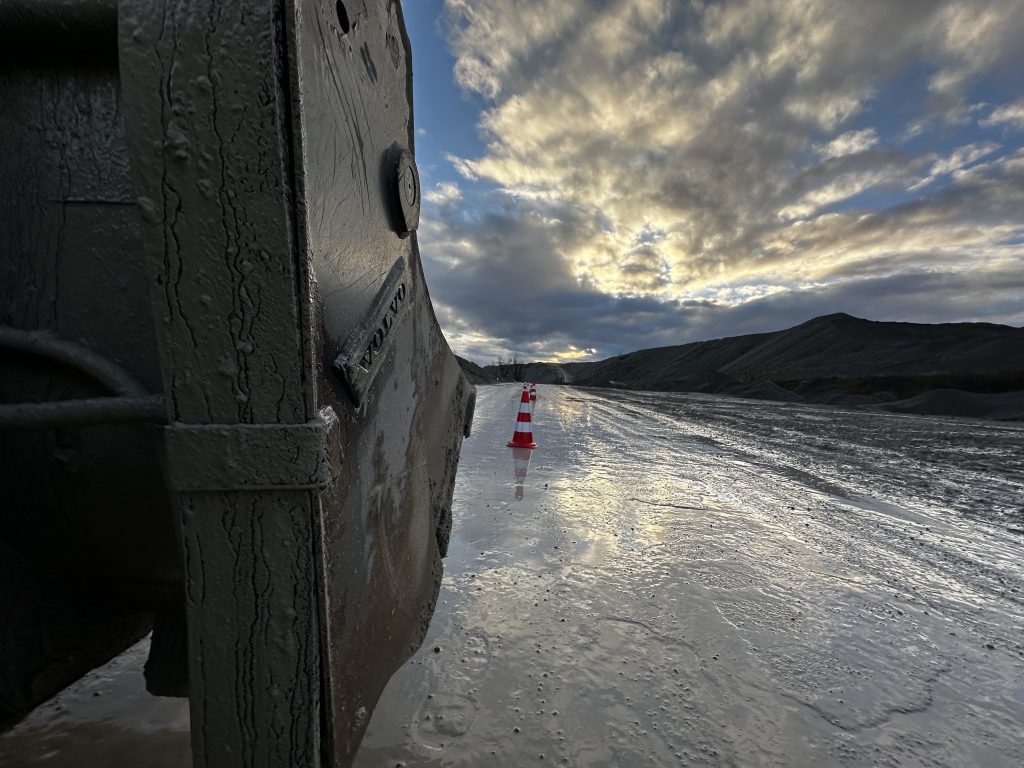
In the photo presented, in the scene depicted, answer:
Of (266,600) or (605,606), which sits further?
(605,606)

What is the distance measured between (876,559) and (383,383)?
3.47m

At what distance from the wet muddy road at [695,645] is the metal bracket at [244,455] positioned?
1215 millimetres

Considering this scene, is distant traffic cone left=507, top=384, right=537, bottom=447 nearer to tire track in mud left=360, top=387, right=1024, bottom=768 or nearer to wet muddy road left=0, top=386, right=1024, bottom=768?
tire track in mud left=360, top=387, right=1024, bottom=768

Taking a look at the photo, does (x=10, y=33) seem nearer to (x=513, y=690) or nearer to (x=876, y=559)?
(x=513, y=690)

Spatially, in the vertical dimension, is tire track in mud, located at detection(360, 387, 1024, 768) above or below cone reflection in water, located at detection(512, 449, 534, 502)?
below

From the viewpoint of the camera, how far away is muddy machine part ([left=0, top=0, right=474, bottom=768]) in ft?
2.54

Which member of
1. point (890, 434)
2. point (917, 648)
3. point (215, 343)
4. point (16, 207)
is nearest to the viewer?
point (215, 343)

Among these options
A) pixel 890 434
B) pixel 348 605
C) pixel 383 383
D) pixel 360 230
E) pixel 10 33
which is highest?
pixel 10 33

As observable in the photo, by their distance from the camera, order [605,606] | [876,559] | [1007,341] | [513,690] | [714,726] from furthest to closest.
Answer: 1. [1007,341]
2. [876,559]
3. [605,606]
4. [513,690]
5. [714,726]

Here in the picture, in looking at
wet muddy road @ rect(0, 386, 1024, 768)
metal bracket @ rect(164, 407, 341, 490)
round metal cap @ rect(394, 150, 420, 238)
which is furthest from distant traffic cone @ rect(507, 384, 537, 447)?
metal bracket @ rect(164, 407, 341, 490)

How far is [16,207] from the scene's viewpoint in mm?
949

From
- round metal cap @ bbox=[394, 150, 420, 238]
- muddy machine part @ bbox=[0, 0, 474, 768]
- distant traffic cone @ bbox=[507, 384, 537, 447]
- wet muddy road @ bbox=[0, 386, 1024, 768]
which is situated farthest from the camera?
distant traffic cone @ bbox=[507, 384, 537, 447]

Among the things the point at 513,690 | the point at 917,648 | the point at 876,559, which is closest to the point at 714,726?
the point at 513,690

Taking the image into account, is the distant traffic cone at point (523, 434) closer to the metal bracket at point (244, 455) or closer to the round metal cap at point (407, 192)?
the round metal cap at point (407, 192)
